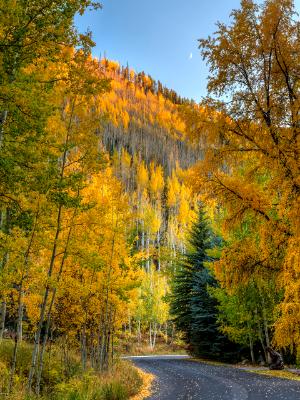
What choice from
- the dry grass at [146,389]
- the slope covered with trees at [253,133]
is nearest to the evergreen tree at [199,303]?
the dry grass at [146,389]

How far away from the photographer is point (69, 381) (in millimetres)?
11398

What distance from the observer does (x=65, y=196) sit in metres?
8.88

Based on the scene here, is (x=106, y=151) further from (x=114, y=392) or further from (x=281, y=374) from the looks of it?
(x=281, y=374)

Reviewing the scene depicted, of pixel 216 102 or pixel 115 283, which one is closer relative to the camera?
pixel 216 102

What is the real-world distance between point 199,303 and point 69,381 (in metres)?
17.3

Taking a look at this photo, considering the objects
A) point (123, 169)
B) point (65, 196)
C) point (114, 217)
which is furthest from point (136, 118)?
point (65, 196)

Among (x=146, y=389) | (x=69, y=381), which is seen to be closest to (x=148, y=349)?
(x=146, y=389)

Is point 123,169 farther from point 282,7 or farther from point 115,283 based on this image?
point 282,7

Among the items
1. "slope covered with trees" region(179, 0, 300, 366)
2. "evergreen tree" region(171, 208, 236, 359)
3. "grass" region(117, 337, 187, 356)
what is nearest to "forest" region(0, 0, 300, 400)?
"slope covered with trees" region(179, 0, 300, 366)

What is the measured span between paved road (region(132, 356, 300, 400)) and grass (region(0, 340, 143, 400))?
3.75 ft

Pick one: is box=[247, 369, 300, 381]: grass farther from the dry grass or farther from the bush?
the bush

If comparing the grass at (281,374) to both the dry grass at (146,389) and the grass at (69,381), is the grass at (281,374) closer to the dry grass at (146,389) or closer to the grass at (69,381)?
the dry grass at (146,389)

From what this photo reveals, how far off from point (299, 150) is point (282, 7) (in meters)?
3.51

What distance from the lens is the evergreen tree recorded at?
1038 inches
